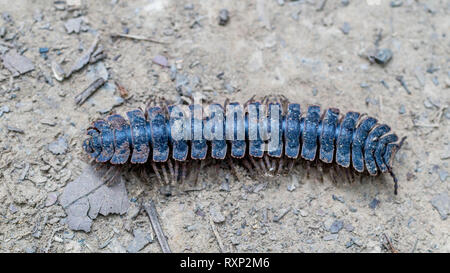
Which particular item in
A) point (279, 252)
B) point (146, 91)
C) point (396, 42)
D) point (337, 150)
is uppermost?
point (396, 42)

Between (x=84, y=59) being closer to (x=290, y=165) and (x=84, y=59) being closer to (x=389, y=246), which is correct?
(x=290, y=165)

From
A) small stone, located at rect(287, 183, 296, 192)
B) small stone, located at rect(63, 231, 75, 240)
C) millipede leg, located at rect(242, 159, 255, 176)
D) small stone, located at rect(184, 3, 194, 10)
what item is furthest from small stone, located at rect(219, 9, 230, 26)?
small stone, located at rect(63, 231, 75, 240)

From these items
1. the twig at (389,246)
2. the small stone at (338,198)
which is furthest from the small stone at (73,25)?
the twig at (389,246)

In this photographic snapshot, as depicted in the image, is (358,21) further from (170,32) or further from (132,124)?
(132,124)

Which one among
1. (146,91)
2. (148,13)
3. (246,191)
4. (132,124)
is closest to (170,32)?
(148,13)

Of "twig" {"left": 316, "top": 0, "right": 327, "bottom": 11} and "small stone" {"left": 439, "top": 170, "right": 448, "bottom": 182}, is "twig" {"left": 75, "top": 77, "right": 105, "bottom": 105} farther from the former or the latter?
"small stone" {"left": 439, "top": 170, "right": 448, "bottom": 182}

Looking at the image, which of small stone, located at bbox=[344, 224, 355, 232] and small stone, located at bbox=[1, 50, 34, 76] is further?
small stone, located at bbox=[1, 50, 34, 76]
